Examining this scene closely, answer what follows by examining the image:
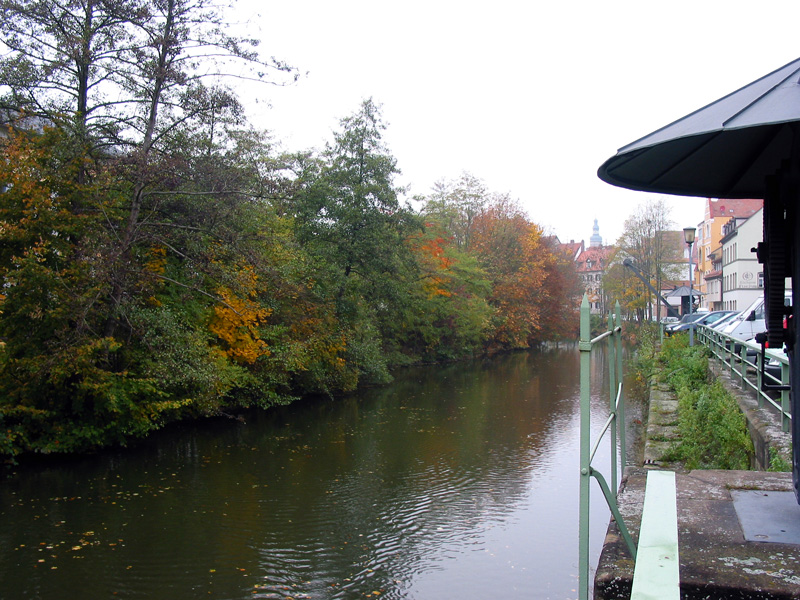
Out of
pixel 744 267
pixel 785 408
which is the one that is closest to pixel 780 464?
pixel 785 408

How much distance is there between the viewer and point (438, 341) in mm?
37906

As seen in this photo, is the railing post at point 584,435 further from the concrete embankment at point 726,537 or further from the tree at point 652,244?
the tree at point 652,244

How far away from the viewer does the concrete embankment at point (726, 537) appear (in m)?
2.91

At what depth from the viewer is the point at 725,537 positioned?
3459 mm

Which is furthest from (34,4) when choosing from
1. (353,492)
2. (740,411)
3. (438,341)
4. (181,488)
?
(438,341)

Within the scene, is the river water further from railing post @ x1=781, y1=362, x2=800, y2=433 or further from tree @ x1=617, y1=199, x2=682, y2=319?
tree @ x1=617, y1=199, x2=682, y2=319

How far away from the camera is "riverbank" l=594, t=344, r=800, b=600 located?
2.91 m

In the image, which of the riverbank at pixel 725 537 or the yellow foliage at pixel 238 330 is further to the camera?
the yellow foliage at pixel 238 330

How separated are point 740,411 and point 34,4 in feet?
50.6

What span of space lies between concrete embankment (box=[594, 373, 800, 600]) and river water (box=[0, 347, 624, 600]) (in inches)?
147

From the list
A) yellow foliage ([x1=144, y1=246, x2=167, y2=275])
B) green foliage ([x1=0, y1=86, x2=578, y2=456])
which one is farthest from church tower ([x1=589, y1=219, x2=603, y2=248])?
yellow foliage ([x1=144, y1=246, x2=167, y2=275])

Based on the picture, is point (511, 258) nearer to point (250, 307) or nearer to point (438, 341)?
point (438, 341)

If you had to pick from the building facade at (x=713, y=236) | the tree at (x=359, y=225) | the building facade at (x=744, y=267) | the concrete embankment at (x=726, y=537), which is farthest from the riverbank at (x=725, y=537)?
the building facade at (x=713, y=236)

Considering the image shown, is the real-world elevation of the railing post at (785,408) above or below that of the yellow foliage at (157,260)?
below
